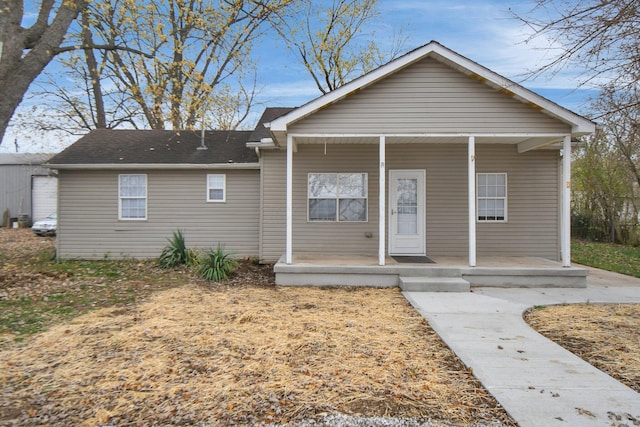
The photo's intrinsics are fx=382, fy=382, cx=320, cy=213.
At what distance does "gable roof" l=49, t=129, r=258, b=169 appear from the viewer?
1092cm

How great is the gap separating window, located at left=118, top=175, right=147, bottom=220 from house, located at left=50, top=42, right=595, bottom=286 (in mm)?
30

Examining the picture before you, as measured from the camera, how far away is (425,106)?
814cm

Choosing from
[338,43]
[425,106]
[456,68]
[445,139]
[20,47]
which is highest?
[338,43]

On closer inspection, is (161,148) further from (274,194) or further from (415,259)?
(415,259)

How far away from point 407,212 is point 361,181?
1.43 metres

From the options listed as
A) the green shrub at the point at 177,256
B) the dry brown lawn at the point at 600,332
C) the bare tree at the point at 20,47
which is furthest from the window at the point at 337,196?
the bare tree at the point at 20,47

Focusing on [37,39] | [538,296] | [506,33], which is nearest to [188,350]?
[506,33]

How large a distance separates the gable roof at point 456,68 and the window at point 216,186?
359cm

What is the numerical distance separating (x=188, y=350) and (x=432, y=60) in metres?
7.30

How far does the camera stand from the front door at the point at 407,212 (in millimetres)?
9789

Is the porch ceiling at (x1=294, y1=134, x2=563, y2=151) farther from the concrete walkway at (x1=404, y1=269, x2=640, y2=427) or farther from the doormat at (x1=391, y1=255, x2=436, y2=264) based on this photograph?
the concrete walkway at (x1=404, y1=269, x2=640, y2=427)

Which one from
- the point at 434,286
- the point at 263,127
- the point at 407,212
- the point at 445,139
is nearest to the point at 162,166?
the point at 263,127

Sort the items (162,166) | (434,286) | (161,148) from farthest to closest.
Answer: (161,148) < (162,166) < (434,286)

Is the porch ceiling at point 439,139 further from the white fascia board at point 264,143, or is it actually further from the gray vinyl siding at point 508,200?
the white fascia board at point 264,143
